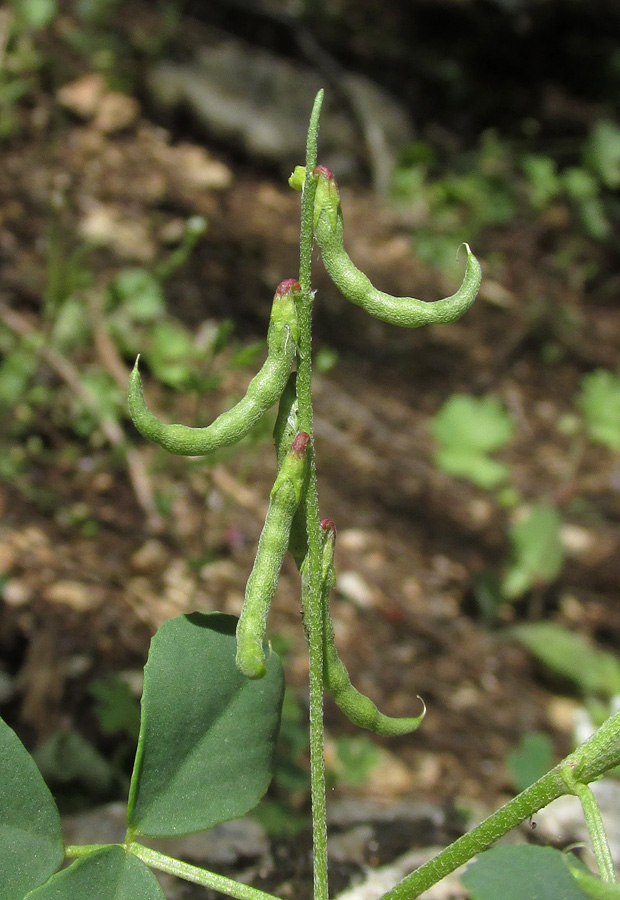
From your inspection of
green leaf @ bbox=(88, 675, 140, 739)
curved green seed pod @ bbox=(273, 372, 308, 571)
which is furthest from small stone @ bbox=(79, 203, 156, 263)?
curved green seed pod @ bbox=(273, 372, 308, 571)

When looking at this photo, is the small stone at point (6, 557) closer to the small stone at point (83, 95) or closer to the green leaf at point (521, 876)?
the green leaf at point (521, 876)

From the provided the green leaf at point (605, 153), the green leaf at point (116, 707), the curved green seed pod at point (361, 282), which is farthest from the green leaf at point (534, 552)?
the green leaf at point (605, 153)

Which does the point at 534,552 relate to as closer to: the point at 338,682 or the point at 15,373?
the point at 15,373

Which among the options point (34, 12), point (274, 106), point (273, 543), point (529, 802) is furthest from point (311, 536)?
point (274, 106)

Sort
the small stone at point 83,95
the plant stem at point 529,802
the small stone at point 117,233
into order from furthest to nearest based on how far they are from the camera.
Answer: the small stone at point 83,95
the small stone at point 117,233
the plant stem at point 529,802

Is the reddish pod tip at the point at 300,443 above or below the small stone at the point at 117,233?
above

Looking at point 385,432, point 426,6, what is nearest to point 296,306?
point 385,432
